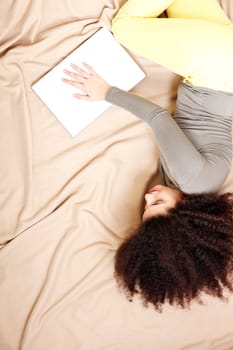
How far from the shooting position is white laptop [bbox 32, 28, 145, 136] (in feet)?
3.44

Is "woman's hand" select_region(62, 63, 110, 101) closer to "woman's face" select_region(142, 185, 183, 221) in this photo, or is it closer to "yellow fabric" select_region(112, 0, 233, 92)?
"yellow fabric" select_region(112, 0, 233, 92)

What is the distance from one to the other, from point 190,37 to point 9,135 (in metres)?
0.52

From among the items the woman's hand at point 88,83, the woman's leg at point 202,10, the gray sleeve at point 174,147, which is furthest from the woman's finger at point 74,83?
the woman's leg at point 202,10

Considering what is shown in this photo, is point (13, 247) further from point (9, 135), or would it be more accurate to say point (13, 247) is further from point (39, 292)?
point (9, 135)

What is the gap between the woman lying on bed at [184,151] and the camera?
89cm

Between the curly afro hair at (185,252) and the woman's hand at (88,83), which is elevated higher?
the woman's hand at (88,83)

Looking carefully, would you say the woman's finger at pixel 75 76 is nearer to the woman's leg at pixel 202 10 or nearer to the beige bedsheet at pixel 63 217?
the beige bedsheet at pixel 63 217

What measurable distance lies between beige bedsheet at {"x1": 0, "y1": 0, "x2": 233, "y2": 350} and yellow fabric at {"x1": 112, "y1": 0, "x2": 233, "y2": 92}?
0.30 feet

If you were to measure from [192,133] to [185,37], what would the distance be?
23 centimetres

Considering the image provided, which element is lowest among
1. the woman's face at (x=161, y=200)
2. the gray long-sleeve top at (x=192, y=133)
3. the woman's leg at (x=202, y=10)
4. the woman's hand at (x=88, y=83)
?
the woman's face at (x=161, y=200)

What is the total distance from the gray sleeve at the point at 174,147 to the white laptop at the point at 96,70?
111 mm

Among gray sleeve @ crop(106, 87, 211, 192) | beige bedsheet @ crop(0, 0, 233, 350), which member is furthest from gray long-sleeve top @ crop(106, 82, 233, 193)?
beige bedsheet @ crop(0, 0, 233, 350)

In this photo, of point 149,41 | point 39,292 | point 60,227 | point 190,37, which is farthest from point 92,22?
point 39,292

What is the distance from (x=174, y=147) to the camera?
0.92 m
